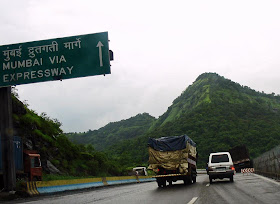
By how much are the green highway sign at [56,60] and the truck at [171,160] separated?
7619mm

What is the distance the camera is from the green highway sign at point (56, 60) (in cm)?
1600

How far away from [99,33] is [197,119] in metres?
94.6

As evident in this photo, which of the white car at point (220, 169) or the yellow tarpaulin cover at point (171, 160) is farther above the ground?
the yellow tarpaulin cover at point (171, 160)

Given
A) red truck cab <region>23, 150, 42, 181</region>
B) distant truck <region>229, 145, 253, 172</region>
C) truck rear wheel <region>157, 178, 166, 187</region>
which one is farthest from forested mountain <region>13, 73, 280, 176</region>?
distant truck <region>229, 145, 253, 172</region>

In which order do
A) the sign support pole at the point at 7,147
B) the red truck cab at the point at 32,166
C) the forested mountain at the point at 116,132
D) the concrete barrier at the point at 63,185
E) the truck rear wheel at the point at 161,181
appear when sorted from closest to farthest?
the sign support pole at the point at 7,147 → the concrete barrier at the point at 63,185 → the truck rear wheel at the point at 161,181 → the red truck cab at the point at 32,166 → the forested mountain at the point at 116,132

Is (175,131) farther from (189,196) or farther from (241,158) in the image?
(189,196)

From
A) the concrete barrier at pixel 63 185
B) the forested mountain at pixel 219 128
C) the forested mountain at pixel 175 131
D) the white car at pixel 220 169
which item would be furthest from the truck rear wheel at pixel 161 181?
the forested mountain at pixel 219 128

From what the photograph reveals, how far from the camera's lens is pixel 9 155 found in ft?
55.3

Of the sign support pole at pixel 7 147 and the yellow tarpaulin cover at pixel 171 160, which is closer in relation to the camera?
the sign support pole at pixel 7 147

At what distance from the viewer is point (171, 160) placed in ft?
68.9

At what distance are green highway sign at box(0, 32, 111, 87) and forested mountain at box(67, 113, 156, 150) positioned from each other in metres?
127

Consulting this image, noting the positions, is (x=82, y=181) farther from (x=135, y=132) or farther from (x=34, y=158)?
(x=135, y=132)

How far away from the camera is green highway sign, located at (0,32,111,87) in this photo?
16.0 m

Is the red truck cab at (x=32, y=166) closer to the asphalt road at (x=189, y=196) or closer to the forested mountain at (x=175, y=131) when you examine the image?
the asphalt road at (x=189, y=196)
